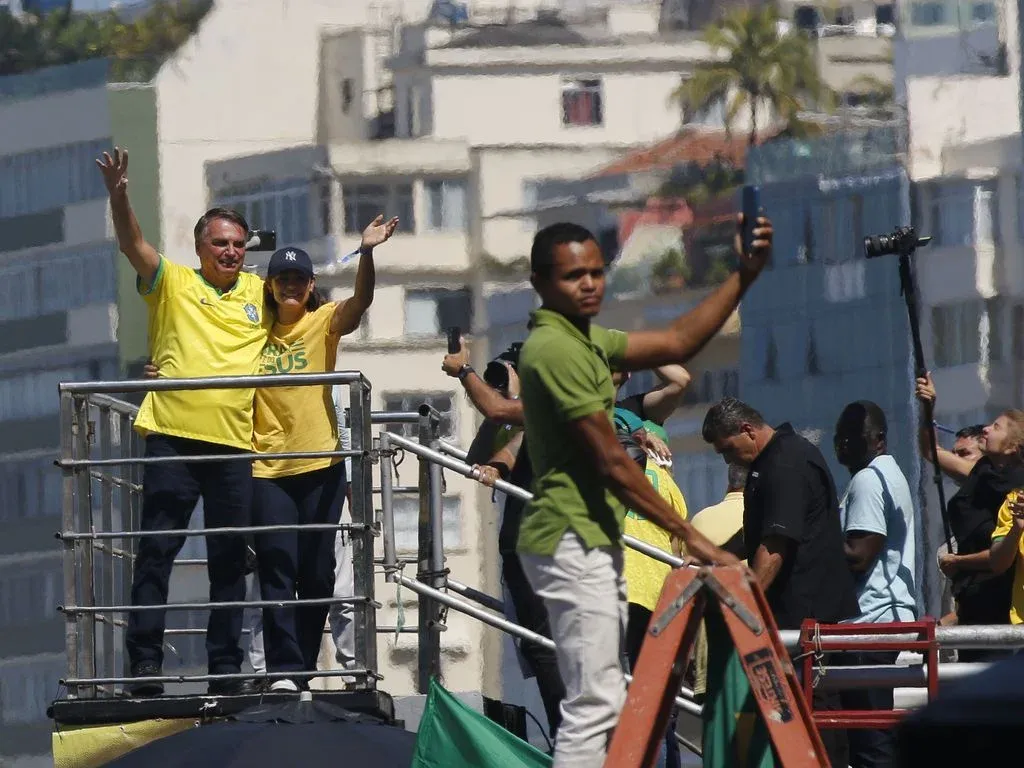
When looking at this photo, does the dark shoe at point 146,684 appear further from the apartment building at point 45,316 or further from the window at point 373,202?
the window at point 373,202

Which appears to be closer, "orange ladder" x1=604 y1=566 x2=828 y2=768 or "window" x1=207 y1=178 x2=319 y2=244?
"orange ladder" x1=604 y1=566 x2=828 y2=768

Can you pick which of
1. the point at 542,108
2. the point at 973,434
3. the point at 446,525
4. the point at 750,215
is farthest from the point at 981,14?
the point at 750,215

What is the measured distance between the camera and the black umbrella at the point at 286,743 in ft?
26.1

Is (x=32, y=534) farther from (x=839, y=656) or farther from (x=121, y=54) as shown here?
(x=839, y=656)

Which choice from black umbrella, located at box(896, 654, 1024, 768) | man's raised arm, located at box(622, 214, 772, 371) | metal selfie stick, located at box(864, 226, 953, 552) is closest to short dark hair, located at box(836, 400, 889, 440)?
metal selfie stick, located at box(864, 226, 953, 552)

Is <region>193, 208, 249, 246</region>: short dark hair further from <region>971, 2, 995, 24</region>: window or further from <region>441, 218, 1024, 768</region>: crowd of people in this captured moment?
<region>971, 2, 995, 24</region>: window

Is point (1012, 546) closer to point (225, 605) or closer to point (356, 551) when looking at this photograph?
point (356, 551)

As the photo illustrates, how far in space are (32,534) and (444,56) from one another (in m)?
18.3

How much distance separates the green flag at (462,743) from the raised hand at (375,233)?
174 cm

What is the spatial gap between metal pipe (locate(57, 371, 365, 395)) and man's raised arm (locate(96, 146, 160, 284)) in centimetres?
46

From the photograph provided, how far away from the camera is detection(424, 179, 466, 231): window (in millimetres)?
65250

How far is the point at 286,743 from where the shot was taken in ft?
26.3

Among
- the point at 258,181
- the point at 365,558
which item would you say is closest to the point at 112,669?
the point at 365,558

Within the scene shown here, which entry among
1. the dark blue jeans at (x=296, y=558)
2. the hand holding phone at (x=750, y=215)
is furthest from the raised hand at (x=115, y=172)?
the hand holding phone at (x=750, y=215)
